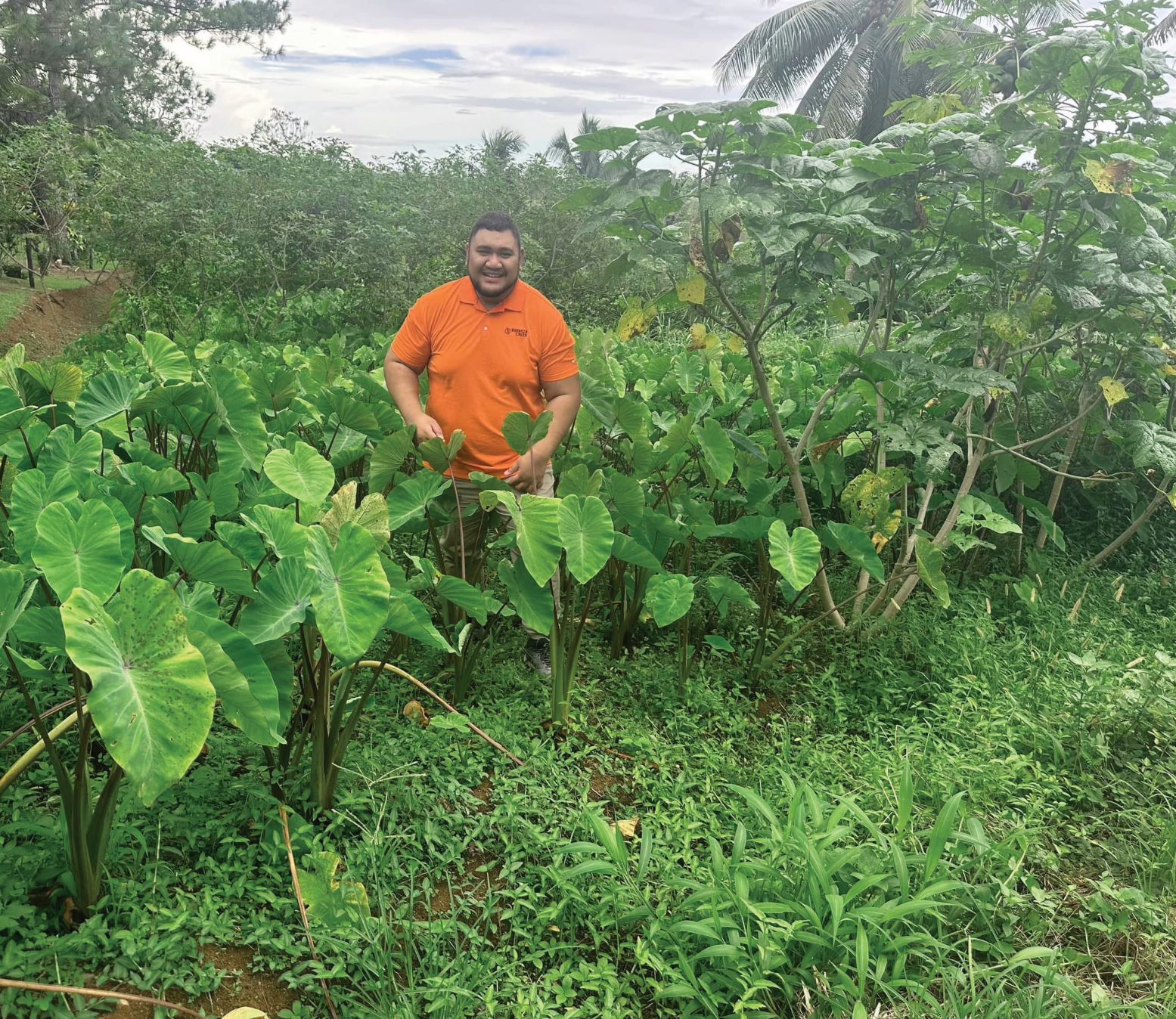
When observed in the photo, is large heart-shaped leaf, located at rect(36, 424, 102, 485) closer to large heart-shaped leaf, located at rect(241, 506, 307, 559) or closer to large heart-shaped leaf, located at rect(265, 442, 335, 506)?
large heart-shaped leaf, located at rect(265, 442, 335, 506)

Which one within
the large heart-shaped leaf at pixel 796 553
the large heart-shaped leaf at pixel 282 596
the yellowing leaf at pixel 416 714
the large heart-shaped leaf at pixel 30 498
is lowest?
the yellowing leaf at pixel 416 714

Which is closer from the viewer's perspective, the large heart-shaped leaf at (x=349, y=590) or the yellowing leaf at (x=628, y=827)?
the large heart-shaped leaf at (x=349, y=590)

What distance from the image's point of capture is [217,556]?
1.75m

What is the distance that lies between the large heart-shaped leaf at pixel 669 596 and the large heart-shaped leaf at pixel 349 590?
1.04 m

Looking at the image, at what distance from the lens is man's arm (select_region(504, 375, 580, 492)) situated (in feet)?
8.82

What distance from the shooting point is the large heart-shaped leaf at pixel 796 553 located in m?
2.55

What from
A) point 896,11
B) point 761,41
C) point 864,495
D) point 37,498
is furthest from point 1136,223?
point 761,41

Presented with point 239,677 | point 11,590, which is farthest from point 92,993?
point 11,590

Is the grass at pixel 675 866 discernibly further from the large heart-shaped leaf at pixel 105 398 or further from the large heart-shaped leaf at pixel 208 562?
the large heart-shaped leaf at pixel 105 398

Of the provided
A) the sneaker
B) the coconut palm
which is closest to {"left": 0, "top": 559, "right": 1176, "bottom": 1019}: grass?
the sneaker

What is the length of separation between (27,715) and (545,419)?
145cm

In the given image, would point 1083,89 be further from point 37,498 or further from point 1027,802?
point 37,498

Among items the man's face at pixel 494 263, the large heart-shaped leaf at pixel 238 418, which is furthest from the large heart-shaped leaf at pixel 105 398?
the man's face at pixel 494 263

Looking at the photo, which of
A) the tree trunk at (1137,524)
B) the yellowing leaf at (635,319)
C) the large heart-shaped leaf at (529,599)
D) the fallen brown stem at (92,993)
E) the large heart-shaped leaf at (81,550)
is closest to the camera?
the fallen brown stem at (92,993)
